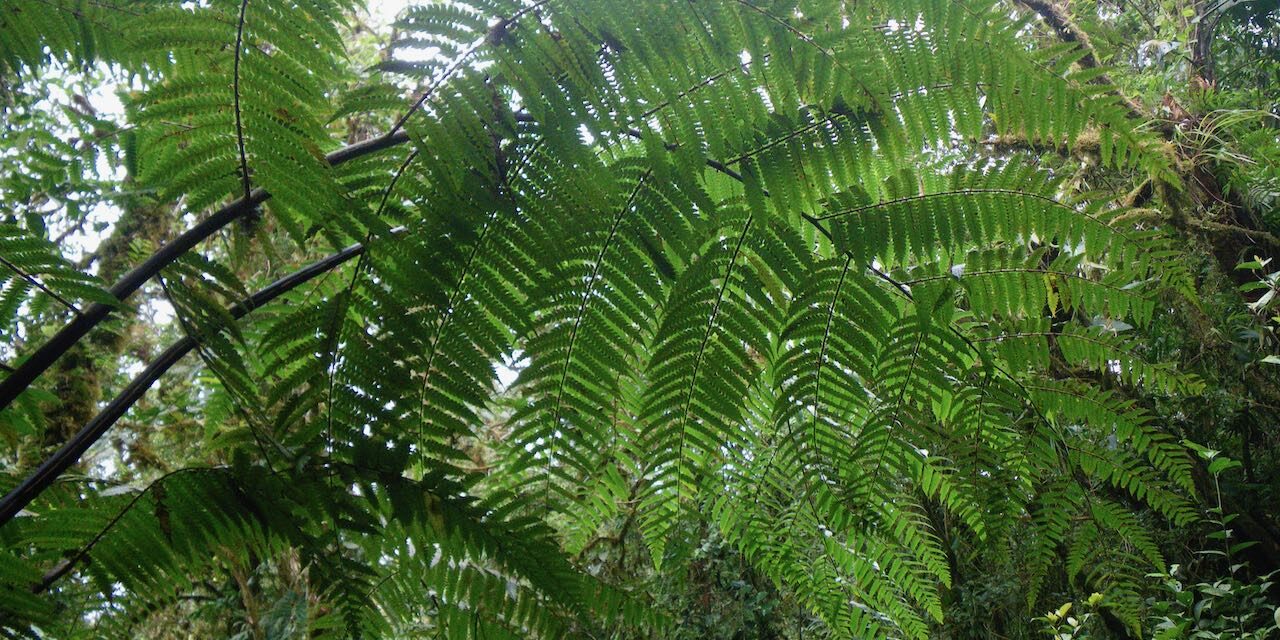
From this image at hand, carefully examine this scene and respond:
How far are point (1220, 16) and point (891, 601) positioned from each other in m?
3.21

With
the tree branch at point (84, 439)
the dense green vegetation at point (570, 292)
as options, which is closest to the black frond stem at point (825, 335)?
the dense green vegetation at point (570, 292)

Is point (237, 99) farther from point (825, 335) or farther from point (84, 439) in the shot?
point (825, 335)

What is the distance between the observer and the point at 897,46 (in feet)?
3.65

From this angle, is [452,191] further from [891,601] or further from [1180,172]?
[1180,172]

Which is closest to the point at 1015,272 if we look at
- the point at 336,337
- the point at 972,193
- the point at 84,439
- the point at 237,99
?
the point at 972,193

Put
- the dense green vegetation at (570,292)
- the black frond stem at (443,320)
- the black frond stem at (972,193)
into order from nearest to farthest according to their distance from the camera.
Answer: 1. the dense green vegetation at (570,292)
2. the black frond stem at (443,320)
3. the black frond stem at (972,193)

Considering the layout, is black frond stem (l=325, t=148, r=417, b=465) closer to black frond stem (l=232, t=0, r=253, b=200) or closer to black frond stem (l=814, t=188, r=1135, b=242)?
black frond stem (l=232, t=0, r=253, b=200)

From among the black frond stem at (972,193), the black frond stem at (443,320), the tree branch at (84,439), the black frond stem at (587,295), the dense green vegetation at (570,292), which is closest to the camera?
the tree branch at (84,439)

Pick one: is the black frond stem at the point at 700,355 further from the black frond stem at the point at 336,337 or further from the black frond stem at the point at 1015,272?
the black frond stem at the point at 336,337

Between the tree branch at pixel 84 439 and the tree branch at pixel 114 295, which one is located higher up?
the tree branch at pixel 114 295

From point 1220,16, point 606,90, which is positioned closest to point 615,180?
point 606,90

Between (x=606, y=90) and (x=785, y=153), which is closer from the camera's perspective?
(x=606, y=90)

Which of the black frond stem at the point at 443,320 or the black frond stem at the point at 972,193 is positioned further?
the black frond stem at the point at 972,193

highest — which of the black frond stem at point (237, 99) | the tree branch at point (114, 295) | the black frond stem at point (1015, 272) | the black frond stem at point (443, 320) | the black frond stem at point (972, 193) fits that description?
the black frond stem at point (237, 99)
